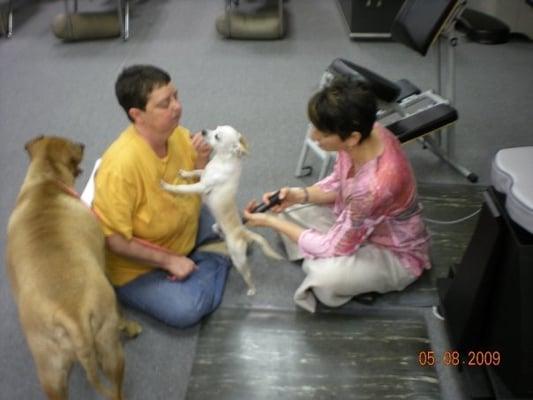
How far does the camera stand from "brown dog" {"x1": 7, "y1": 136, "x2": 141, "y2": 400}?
1.29m

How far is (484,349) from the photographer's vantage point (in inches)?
66.9

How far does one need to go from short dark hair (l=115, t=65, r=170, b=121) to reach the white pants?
91cm

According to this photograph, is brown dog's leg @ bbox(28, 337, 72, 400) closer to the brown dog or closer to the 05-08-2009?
the brown dog

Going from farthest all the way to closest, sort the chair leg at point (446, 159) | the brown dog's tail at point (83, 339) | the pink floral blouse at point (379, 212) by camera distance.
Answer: the chair leg at point (446, 159), the pink floral blouse at point (379, 212), the brown dog's tail at point (83, 339)

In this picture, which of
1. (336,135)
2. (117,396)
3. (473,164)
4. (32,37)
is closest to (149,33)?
(32,37)

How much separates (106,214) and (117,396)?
61 centimetres

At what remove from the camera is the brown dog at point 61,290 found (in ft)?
4.25

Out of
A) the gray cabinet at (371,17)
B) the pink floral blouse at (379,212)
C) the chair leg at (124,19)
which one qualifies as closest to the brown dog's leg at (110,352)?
the pink floral blouse at (379,212)

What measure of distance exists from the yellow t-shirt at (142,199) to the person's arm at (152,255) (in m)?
0.04

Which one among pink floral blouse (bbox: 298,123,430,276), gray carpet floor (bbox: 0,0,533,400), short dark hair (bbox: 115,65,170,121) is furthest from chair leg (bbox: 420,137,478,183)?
short dark hair (bbox: 115,65,170,121)

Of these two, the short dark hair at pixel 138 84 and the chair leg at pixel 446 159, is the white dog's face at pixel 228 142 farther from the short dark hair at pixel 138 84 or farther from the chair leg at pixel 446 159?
the chair leg at pixel 446 159

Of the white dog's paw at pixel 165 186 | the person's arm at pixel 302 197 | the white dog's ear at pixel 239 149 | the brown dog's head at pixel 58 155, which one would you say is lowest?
the person's arm at pixel 302 197

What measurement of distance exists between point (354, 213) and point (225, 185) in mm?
502

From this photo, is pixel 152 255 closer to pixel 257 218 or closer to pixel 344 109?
pixel 257 218
